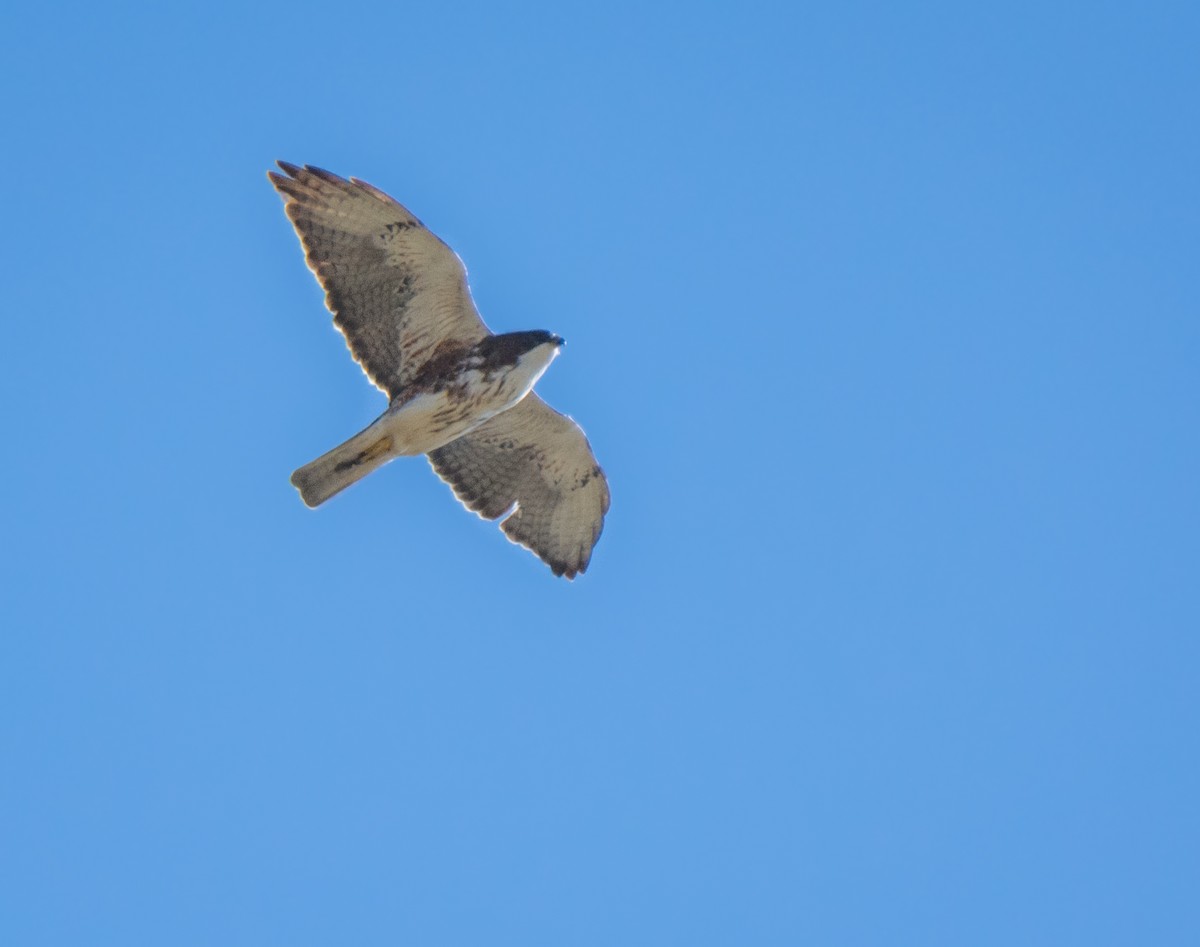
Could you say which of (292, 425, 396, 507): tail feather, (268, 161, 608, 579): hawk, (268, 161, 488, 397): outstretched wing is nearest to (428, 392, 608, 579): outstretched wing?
(268, 161, 608, 579): hawk

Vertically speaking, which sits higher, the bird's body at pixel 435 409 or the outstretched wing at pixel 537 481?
the outstretched wing at pixel 537 481

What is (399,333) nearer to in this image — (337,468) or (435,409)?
(435,409)

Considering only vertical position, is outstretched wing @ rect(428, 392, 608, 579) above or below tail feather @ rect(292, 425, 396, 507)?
above

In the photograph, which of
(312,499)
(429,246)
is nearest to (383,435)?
(312,499)

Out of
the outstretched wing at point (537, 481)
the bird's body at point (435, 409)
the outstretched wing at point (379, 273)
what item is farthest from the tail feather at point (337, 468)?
the outstretched wing at point (537, 481)

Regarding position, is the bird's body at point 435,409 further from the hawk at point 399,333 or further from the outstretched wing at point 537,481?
the outstretched wing at point 537,481

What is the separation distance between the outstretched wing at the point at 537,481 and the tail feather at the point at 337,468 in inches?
49.9

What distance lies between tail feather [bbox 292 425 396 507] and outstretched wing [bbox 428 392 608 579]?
1.27m

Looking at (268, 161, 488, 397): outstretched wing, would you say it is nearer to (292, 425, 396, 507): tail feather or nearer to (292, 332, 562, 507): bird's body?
(292, 332, 562, 507): bird's body

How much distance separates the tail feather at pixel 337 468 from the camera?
1173cm

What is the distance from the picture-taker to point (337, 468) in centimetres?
1177

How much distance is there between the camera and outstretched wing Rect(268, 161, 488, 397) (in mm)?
11672

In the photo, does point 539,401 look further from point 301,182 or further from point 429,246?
point 301,182

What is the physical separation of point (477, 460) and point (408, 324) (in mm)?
1558
